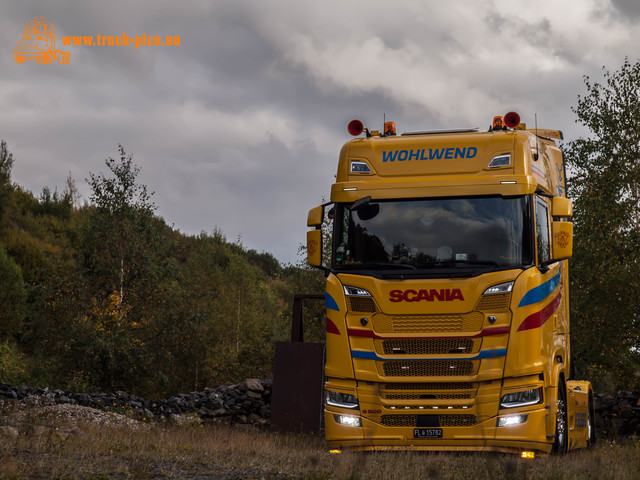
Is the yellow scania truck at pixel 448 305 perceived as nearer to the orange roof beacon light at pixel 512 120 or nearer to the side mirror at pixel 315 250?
the side mirror at pixel 315 250

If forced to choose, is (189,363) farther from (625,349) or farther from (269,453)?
(269,453)

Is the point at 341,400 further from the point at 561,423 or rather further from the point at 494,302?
the point at 561,423

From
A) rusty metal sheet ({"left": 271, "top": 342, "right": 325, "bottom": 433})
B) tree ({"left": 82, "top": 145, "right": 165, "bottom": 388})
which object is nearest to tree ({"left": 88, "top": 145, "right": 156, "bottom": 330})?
tree ({"left": 82, "top": 145, "right": 165, "bottom": 388})

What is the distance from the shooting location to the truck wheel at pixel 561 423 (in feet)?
32.8

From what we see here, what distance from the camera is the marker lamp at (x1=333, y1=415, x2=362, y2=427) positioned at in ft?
30.7

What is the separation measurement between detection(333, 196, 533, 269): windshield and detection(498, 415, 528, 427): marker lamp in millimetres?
1835

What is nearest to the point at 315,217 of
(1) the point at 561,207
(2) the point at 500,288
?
(2) the point at 500,288

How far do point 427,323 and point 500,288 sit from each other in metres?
0.99

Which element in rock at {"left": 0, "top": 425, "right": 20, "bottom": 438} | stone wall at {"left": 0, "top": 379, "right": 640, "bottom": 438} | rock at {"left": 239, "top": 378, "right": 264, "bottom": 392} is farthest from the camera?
rock at {"left": 239, "top": 378, "right": 264, "bottom": 392}

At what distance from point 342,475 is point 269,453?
12.7 ft

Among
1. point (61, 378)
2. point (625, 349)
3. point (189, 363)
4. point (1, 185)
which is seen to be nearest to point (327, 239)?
point (189, 363)

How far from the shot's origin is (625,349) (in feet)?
77.5

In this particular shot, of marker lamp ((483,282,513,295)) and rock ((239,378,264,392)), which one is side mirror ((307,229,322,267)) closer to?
marker lamp ((483,282,513,295))

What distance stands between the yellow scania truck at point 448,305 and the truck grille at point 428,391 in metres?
0.01
